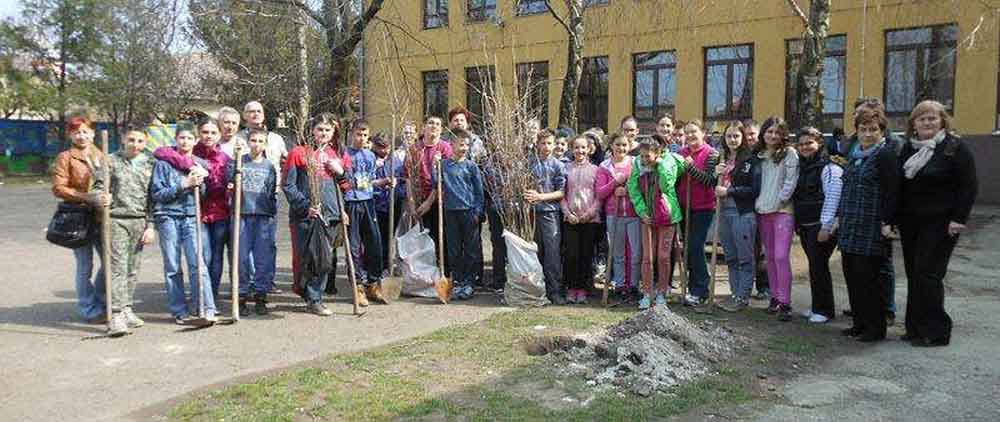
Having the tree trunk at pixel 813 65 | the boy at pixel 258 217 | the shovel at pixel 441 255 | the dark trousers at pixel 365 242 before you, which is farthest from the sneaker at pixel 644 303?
the tree trunk at pixel 813 65

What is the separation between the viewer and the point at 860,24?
17.5 m

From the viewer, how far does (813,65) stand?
36.4 ft

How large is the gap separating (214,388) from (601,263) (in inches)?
194

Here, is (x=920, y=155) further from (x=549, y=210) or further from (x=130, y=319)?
(x=130, y=319)

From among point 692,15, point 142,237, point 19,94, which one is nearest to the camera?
point 142,237

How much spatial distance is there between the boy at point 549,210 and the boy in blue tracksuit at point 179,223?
10.0 ft

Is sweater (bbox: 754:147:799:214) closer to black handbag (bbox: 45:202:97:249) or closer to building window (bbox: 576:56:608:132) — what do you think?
black handbag (bbox: 45:202:97:249)

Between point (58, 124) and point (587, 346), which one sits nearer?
point (587, 346)

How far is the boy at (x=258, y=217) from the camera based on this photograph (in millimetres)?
6848

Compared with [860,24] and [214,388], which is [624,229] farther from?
[860,24]

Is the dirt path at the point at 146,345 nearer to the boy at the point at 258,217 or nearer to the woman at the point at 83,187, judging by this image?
the woman at the point at 83,187

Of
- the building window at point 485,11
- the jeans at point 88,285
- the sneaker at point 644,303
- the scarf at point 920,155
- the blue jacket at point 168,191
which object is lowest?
the sneaker at point 644,303

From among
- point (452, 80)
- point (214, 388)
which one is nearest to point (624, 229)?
point (214, 388)

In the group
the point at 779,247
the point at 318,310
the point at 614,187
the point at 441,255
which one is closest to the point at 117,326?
the point at 318,310
